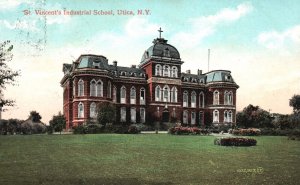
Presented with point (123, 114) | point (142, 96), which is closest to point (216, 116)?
point (142, 96)

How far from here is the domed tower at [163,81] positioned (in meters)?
51.5

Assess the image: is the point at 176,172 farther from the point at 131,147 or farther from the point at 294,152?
the point at 294,152

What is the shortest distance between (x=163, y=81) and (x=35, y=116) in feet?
70.0

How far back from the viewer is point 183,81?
5719 cm

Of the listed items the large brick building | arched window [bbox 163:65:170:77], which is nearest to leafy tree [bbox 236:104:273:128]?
the large brick building

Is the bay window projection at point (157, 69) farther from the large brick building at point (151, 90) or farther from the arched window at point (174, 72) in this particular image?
the arched window at point (174, 72)

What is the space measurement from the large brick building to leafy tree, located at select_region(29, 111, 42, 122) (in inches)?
230

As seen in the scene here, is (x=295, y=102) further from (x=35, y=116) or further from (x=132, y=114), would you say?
(x=35, y=116)

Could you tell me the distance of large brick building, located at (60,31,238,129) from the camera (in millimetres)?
45562

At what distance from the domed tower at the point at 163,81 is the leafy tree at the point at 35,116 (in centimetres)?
1830

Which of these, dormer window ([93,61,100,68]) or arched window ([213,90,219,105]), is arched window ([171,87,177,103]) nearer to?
arched window ([213,90,219,105])

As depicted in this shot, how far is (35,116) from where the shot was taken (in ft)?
186

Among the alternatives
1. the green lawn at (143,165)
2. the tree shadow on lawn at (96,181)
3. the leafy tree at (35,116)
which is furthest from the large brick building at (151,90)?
the tree shadow on lawn at (96,181)

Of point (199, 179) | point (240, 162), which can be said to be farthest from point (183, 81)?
point (199, 179)
